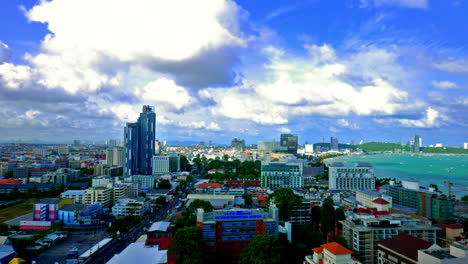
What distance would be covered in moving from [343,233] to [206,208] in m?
6.72

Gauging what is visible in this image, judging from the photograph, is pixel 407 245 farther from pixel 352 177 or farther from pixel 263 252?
pixel 352 177

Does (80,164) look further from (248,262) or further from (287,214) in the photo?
(248,262)

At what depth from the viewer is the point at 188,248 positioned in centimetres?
938

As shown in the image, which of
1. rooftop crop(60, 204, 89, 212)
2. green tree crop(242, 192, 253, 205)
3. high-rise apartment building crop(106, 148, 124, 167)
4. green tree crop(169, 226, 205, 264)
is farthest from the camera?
high-rise apartment building crop(106, 148, 124, 167)

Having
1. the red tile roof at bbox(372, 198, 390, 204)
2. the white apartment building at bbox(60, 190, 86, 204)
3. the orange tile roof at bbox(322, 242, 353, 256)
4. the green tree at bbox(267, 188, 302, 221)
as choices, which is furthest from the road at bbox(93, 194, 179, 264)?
the red tile roof at bbox(372, 198, 390, 204)

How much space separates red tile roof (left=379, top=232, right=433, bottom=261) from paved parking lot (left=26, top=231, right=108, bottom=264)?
37.7ft

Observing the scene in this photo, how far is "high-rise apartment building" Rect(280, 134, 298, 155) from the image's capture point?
66562 millimetres

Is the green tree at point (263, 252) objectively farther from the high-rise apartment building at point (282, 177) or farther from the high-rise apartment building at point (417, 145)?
the high-rise apartment building at point (417, 145)

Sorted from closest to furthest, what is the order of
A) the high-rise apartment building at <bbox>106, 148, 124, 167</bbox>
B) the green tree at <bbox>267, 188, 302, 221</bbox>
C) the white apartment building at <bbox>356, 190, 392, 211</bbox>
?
the green tree at <bbox>267, 188, 302, 221</bbox> → the white apartment building at <bbox>356, 190, 392, 211</bbox> → the high-rise apartment building at <bbox>106, 148, 124, 167</bbox>

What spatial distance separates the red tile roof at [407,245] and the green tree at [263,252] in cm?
351

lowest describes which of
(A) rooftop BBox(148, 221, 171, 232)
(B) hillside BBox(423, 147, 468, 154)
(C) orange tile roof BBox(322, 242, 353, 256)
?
(A) rooftop BBox(148, 221, 171, 232)

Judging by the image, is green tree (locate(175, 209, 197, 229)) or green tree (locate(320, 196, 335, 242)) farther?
green tree (locate(175, 209, 197, 229))

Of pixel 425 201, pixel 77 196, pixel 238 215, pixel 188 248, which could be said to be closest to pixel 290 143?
pixel 425 201

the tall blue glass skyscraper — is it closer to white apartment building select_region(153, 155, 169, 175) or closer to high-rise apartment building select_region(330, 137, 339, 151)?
white apartment building select_region(153, 155, 169, 175)
